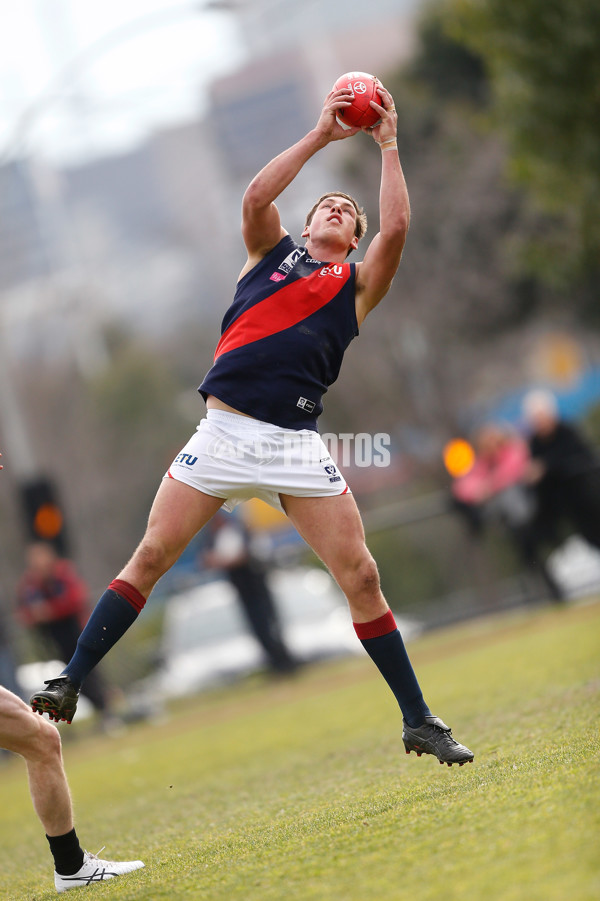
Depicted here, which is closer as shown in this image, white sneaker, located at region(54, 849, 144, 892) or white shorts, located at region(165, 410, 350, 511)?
white sneaker, located at region(54, 849, 144, 892)

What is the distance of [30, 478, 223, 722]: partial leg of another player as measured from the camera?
15.2 ft

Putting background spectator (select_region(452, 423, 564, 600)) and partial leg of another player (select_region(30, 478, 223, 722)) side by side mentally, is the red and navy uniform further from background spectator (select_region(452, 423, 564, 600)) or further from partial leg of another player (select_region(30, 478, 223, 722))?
background spectator (select_region(452, 423, 564, 600))

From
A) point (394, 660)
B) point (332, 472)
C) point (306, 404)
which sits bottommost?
point (394, 660)

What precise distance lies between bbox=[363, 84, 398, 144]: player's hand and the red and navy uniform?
605 mm

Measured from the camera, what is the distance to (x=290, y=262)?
5.06 metres

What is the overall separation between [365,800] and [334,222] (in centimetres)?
259

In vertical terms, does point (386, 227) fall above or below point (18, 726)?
above

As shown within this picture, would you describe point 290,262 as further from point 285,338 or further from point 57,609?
point 57,609

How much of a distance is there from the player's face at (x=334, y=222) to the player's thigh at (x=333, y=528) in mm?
1209

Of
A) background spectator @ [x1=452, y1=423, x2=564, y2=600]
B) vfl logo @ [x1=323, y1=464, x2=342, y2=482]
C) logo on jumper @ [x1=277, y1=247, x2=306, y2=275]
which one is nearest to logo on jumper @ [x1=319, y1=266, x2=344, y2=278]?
logo on jumper @ [x1=277, y1=247, x2=306, y2=275]

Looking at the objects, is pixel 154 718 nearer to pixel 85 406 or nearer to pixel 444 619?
pixel 444 619

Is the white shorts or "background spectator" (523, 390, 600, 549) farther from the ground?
the white shorts

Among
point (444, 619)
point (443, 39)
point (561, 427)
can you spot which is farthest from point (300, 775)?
point (443, 39)

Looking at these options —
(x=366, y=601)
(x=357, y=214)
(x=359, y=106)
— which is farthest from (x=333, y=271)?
(x=366, y=601)
